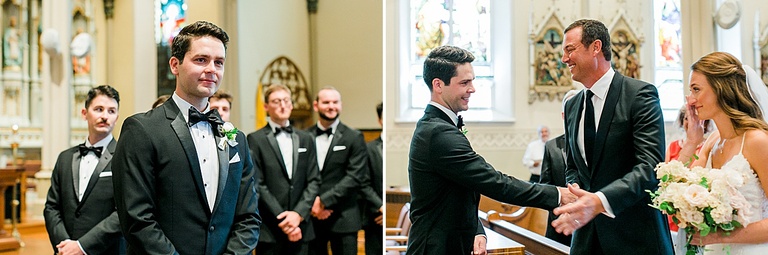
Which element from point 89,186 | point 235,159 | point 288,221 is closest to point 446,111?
point 235,159

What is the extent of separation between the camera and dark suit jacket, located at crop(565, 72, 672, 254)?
88.3 inches

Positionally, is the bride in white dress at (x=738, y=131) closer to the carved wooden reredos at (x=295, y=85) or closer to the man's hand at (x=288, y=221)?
the man's hand at (x=288, y=221)

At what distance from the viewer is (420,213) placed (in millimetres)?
2393

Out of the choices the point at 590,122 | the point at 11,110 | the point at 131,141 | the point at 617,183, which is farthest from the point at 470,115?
the point at 11,110

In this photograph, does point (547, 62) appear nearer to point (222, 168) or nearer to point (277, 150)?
point (277, 150)

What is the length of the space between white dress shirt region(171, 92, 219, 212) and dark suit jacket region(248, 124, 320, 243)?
1.57 meters

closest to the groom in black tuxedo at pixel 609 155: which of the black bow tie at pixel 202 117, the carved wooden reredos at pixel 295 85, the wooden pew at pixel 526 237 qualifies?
the wooden pew at pixel 526 237

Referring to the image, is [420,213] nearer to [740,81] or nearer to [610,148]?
[610,148]

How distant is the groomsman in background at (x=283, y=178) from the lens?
3742mm

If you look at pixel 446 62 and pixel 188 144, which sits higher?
pixel 446 62

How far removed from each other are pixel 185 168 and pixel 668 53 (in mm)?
2759

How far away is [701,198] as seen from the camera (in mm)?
2180

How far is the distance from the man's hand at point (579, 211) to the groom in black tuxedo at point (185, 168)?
1.06 metres

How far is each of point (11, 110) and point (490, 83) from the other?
845cm
